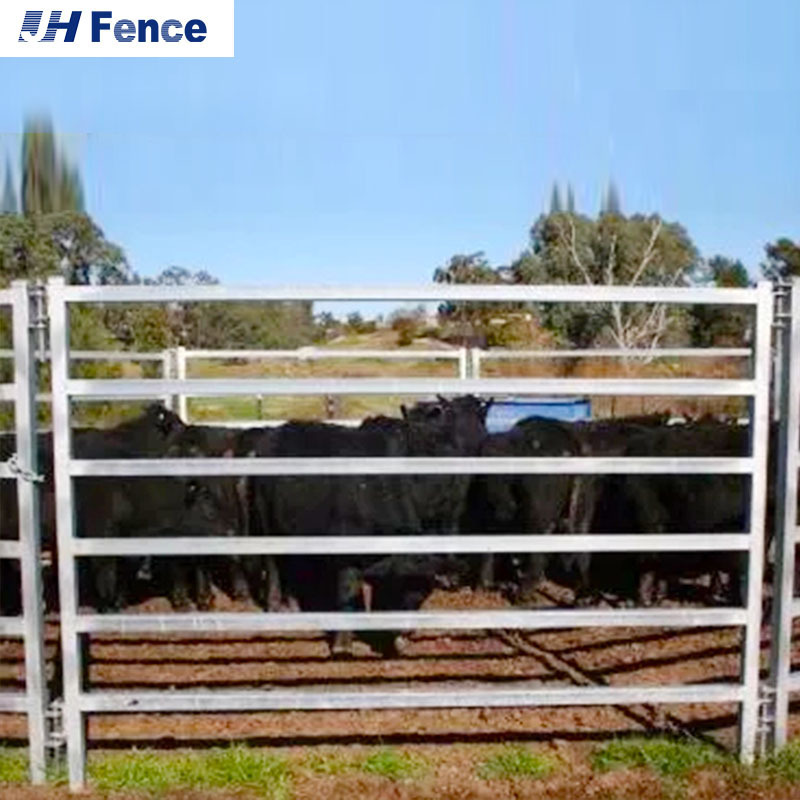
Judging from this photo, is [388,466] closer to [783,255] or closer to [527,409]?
[527,409]

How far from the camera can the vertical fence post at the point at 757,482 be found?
4.36 m

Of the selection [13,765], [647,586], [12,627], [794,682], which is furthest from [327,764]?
[647,586]

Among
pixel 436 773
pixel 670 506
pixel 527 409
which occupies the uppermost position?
pixel 527 409

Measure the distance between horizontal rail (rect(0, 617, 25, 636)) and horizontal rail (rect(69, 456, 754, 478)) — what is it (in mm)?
667

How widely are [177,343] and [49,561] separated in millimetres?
11796

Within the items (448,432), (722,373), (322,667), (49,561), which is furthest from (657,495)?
(722,373)

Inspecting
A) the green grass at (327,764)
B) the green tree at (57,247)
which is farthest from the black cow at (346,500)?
the green tree at (57,247)

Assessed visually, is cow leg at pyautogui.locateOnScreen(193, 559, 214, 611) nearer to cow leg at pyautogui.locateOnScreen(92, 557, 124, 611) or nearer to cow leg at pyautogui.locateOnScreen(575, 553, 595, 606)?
cow leg at pyautogui.locateOnScreen(92, 557, 124, 611)

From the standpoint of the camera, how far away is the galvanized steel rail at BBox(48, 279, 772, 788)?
14.1 feet

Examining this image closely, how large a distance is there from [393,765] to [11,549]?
1.87 meters

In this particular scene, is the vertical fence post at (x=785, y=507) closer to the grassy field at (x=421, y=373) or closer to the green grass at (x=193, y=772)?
the green grass at (x=193, y=772)

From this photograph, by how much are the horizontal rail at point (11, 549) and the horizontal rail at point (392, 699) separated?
66 centimetres

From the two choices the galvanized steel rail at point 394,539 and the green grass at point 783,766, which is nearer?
the galvanized steel rail at point 394,539

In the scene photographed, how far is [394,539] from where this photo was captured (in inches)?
175
